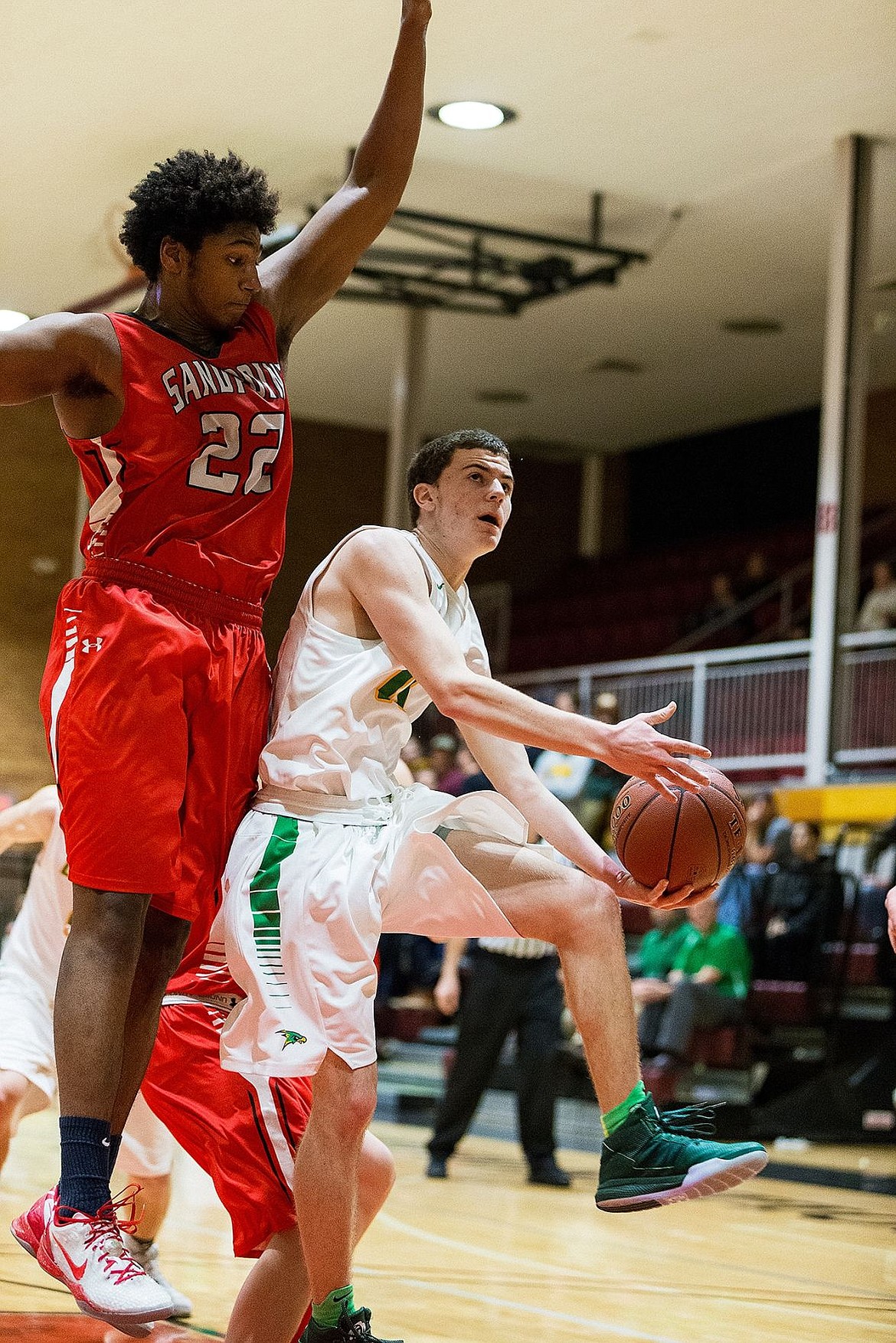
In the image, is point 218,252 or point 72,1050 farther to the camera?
point 218,252

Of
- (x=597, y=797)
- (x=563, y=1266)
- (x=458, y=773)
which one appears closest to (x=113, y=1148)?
(x=563, y=1266)

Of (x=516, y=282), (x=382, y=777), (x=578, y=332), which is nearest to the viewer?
(x=382, y=777)

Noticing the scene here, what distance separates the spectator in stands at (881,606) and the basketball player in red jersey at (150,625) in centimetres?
1093

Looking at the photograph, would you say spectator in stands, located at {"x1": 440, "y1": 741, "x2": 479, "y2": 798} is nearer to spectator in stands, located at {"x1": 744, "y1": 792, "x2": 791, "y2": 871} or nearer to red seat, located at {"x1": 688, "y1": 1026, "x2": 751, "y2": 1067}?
spectator in stands, located at {"x1": 744, "y1": 792, "x2": 791, "y2": 871}

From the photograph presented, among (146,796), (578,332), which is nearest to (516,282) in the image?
(578,332)

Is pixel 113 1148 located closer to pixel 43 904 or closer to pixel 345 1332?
pixel 345 1332

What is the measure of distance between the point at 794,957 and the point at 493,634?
37.9ft

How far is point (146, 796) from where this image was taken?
3.18 metres

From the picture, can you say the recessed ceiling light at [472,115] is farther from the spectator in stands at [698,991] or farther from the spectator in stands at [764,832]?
the spectator in stands at [698,991]

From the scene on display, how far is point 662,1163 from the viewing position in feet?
10.4

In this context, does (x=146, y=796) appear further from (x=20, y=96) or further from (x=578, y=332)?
(x=578, y=332)

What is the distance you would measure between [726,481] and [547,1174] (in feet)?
49.9

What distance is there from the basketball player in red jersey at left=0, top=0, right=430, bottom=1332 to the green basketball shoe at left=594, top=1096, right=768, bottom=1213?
85 centimetres

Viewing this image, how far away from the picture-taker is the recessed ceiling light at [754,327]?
17359mm
